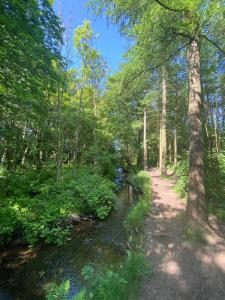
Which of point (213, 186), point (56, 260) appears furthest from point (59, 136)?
point (213, 186)

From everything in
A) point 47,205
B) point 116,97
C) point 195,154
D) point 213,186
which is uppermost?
point 116,97

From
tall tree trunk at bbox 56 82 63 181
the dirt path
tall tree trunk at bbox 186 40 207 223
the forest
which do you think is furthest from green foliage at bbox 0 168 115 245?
tall tree trunk at bbox 186 40 207 223

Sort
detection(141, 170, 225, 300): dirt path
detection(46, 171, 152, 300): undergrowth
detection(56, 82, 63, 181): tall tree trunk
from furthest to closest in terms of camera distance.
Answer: detection(56, 82, 63, 181): tall tree trunk, detection(141, 170, 225, 300): dirt path, detection(46, 171, 152, 300): undergrowth

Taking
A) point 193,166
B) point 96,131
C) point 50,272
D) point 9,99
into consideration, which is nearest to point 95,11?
point 9,99

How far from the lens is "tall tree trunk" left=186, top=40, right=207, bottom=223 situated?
5.54 metres

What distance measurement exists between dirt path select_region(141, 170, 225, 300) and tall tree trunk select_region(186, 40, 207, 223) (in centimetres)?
59

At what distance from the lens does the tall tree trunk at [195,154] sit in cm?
554

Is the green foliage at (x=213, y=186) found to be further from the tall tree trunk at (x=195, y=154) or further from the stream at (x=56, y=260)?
the stream at (x=56, y=260)

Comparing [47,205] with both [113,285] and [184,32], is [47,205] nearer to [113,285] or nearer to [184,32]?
[113,285]

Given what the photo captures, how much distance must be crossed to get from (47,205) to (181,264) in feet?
16.1

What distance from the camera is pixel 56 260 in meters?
5.61

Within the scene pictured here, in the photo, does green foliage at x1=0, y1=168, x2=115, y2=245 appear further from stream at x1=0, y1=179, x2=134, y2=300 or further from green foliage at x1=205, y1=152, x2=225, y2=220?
green foliage at x1=205, y1=152, x2=225, y2=220

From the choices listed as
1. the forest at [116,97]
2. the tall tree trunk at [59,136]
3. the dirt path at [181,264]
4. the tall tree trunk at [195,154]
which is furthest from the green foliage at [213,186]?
the tall tree trunk at [59,136]

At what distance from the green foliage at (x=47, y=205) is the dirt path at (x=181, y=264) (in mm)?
2872
